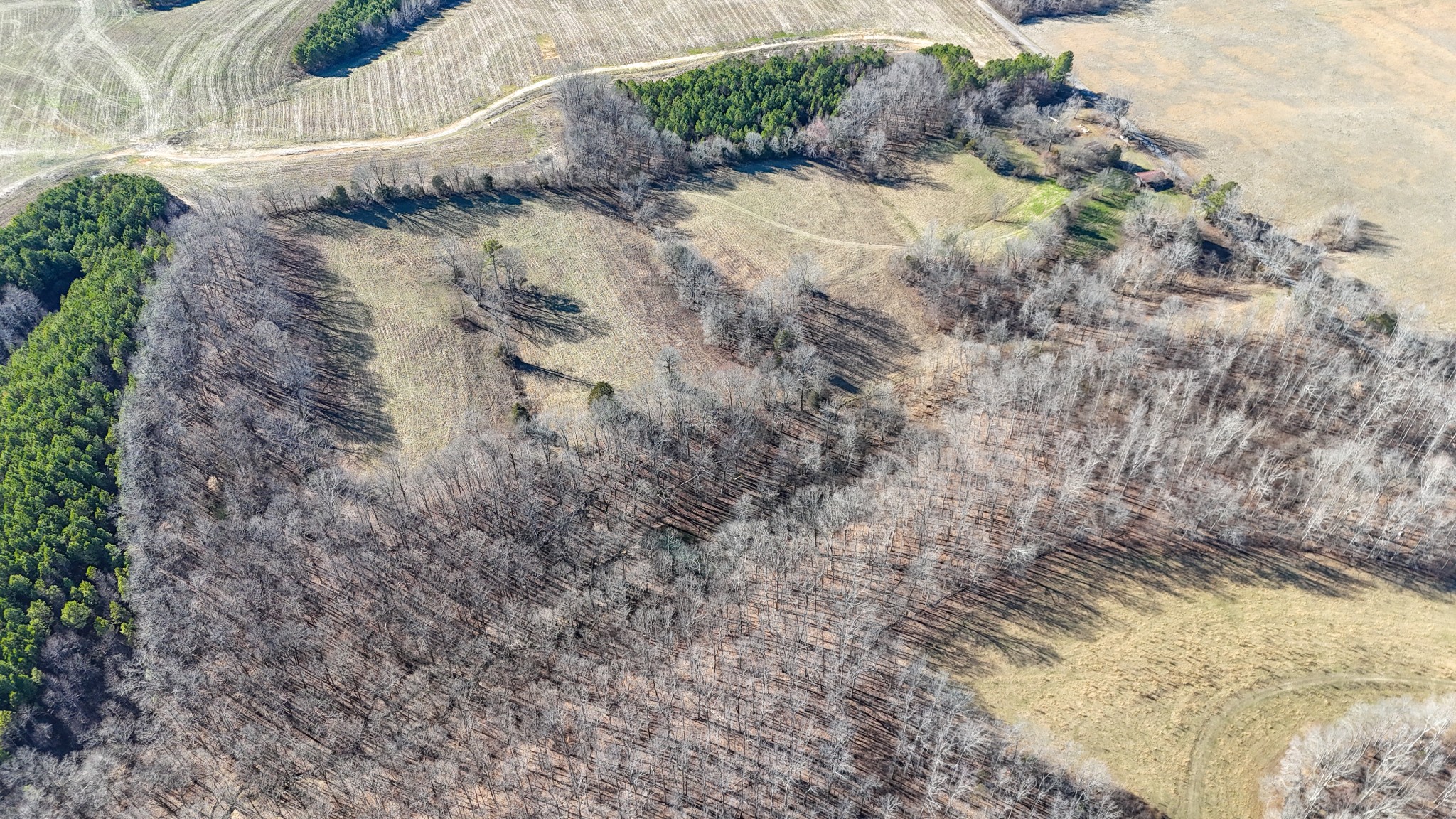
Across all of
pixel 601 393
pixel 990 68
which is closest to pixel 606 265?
pixel 601 393

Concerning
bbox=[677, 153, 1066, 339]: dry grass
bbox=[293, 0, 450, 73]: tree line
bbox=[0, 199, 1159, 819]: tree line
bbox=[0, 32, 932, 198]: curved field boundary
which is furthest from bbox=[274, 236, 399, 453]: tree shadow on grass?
bbox=[293, 0, 450, 73]: tree line

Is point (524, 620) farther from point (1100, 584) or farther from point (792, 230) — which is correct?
point (792, 230)

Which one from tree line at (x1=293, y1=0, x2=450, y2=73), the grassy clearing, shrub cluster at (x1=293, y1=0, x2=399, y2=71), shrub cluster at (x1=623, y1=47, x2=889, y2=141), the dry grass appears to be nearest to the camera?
the grassy clearing

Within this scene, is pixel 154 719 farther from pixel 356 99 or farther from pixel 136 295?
pixel 356 99

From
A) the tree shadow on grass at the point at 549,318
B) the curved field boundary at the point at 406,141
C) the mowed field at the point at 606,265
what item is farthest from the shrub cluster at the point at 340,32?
the tree shadow on grass at the point at 549,318

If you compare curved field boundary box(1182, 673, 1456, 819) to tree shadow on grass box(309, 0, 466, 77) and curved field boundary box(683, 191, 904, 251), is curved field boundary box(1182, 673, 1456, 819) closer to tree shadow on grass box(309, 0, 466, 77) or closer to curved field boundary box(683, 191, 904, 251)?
curved field boundary box(683, 191, 904, 251)

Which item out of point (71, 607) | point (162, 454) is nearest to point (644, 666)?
point (71, 607)
